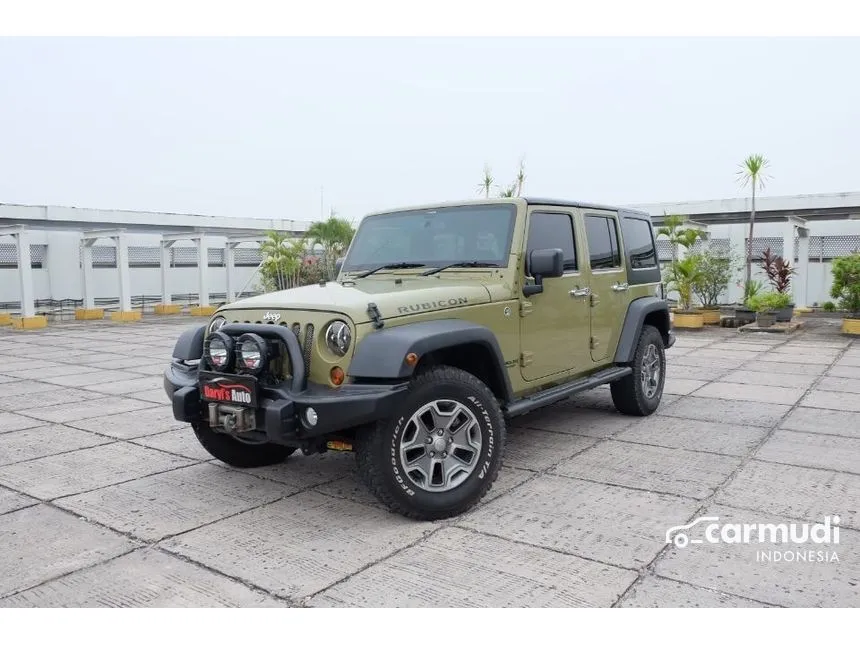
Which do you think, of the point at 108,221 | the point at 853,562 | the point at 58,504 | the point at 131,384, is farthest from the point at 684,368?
the point at 108,221

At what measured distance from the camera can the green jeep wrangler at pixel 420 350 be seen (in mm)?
3621

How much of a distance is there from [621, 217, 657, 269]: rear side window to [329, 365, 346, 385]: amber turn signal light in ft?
11.2

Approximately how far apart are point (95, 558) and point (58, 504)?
3.24ft

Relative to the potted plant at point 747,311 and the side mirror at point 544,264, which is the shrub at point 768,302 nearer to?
the potted plant at point 747,311

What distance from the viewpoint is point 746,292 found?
16141mm

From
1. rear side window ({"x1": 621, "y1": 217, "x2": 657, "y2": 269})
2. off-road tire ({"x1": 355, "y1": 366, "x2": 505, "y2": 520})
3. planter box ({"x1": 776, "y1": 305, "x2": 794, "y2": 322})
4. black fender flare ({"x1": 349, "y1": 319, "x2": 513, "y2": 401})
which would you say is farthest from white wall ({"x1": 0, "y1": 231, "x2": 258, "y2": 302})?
off-road tire ({"x1": 355, "y1": 366, "x2": 505, "y2": 520})

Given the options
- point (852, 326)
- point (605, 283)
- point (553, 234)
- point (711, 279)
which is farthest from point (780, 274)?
point (553, 234)

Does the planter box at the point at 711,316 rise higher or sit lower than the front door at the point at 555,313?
lower

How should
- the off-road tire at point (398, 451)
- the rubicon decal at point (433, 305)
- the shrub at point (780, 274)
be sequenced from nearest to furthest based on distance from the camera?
the off-road tire at point (398, 451), the rubicon decal at point (433, 305), the shrub at point (780, 274)

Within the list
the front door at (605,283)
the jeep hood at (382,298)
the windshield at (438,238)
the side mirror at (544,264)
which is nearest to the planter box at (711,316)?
the front door at (605,283)

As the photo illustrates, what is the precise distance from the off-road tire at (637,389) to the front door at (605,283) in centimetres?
35

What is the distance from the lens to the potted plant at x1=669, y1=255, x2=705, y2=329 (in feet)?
49.1

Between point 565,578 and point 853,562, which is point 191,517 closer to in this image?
point 565,578

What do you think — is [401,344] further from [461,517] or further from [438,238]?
[438,238]
